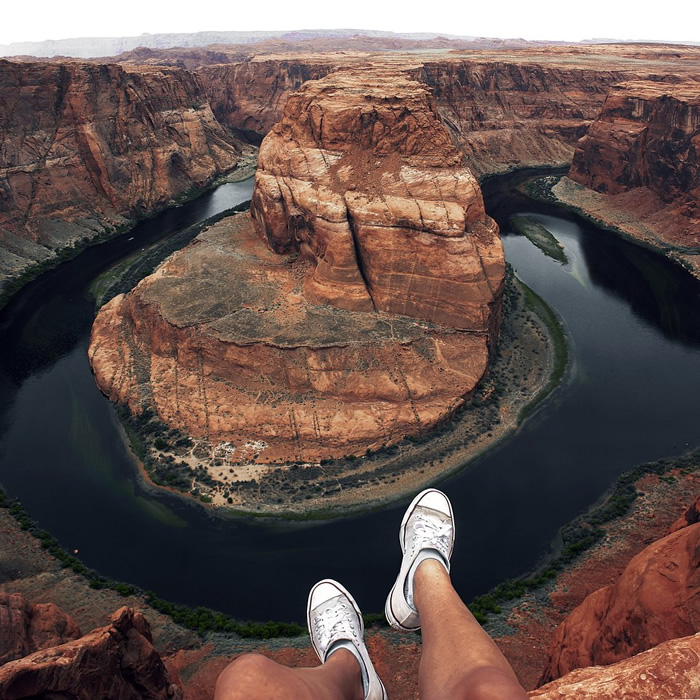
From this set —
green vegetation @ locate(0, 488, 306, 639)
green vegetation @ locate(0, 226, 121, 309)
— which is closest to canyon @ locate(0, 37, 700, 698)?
green vegetation @ locate(0, 226, 121, 309)

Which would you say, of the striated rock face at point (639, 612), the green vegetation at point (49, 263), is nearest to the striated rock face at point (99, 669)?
the striated rock face at point (639, 612)

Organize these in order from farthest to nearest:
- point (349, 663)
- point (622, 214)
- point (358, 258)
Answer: point (622, 214) < point (358, 258) < point (349, 663)

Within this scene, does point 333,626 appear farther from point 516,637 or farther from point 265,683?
point 516,637

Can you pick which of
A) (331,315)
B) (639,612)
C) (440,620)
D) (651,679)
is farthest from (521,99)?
(440,620)

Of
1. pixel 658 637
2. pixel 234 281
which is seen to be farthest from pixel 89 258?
pixel 658 637

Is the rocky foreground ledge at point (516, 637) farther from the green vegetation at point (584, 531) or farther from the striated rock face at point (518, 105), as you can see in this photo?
the striated rock face at point (518, 105)

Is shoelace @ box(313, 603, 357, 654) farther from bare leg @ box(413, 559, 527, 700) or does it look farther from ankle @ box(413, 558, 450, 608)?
bare leg @ box(413, 559, 527, 700)
